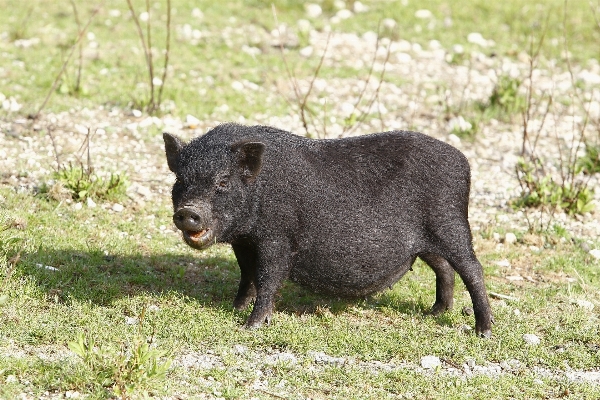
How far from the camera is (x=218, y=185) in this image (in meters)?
6.74

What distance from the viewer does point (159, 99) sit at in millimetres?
11484

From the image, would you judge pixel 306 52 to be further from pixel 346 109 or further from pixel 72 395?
pixel 72 395

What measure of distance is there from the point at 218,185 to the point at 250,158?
1.01ft

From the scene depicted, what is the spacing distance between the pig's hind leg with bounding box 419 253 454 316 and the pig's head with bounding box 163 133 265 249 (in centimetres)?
173

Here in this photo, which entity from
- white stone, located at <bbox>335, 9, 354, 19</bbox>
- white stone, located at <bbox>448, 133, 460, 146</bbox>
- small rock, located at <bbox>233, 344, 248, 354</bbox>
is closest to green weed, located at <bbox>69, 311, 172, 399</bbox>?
small rock, located at <bbox>233, 344, 248, 354</bbox>

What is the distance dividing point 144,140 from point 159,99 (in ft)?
2.28

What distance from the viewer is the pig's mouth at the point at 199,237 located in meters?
6.55

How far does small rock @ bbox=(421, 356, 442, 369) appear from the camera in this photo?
657cm

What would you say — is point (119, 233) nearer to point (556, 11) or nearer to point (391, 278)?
point (391, 278)

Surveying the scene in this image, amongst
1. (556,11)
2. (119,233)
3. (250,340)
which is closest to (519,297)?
(250,340)

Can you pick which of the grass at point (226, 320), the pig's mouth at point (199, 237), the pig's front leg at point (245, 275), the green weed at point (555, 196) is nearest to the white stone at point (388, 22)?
the green weed at point (555, 196)

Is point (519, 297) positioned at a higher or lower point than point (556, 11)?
lower

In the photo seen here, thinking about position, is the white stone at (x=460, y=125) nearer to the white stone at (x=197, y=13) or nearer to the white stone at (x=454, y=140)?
the white stone at (x=454, y=140)

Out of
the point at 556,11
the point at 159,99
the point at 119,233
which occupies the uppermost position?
the point at 556,11
